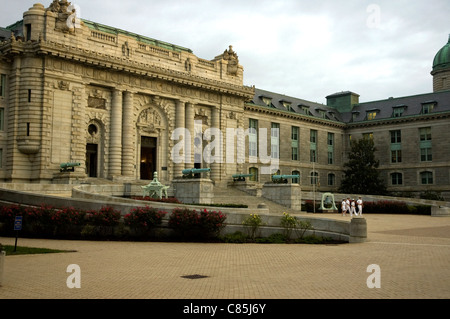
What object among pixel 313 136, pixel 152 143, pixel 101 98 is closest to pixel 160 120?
pixel 152 143

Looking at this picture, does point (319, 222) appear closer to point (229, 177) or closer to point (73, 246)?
point (73, 246)

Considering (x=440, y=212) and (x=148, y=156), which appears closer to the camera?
(x=440, y=212)

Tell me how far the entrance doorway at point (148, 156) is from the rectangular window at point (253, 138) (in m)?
16.3

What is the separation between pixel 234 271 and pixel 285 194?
30621mm

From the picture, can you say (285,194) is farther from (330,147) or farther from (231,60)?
(330,147)

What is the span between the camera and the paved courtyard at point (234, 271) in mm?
10812

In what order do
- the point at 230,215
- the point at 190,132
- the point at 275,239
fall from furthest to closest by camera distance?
1. the point at 190,132
2. the point at 230,215
3. the point at 275,239

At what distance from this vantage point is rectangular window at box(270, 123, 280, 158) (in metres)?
Result: 65.9

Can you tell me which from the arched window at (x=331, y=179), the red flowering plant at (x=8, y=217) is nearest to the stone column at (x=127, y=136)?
the red flowering plant at (x=8, y=217)

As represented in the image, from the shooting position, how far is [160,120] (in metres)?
51.3

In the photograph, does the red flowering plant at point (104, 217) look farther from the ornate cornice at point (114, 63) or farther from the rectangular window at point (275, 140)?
the rectangular window at point (275, 140)
